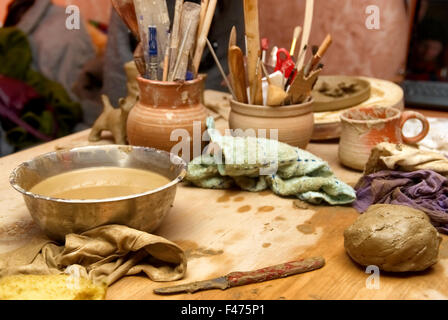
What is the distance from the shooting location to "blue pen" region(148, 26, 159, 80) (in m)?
1.40

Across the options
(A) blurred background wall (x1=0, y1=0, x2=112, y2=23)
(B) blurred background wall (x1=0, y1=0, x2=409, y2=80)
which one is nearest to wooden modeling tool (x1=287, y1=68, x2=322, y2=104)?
(B) blurred background wall (x1=0, y1=0, x2=409, y2=80)

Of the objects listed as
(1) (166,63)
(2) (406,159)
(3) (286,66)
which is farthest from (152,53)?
(2) (406,159)

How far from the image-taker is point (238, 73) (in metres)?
1.48

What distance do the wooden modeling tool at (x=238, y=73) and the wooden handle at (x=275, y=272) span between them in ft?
2.08

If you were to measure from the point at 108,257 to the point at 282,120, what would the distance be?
672mm

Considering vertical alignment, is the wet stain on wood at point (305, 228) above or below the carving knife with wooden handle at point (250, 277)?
below

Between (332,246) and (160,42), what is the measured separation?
2.41 ft

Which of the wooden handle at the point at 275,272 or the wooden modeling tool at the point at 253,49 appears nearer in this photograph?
the wooden handle at the point at 275,272

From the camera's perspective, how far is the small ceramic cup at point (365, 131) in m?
1.46

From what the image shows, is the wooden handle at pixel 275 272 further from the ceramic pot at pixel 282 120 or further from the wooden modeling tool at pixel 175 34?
the wooden modeling tool at pixel 175 34

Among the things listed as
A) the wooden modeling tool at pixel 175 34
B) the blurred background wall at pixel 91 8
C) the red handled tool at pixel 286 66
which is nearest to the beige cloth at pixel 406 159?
the red handled tool at pixel 286 66

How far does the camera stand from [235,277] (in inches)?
37.8
